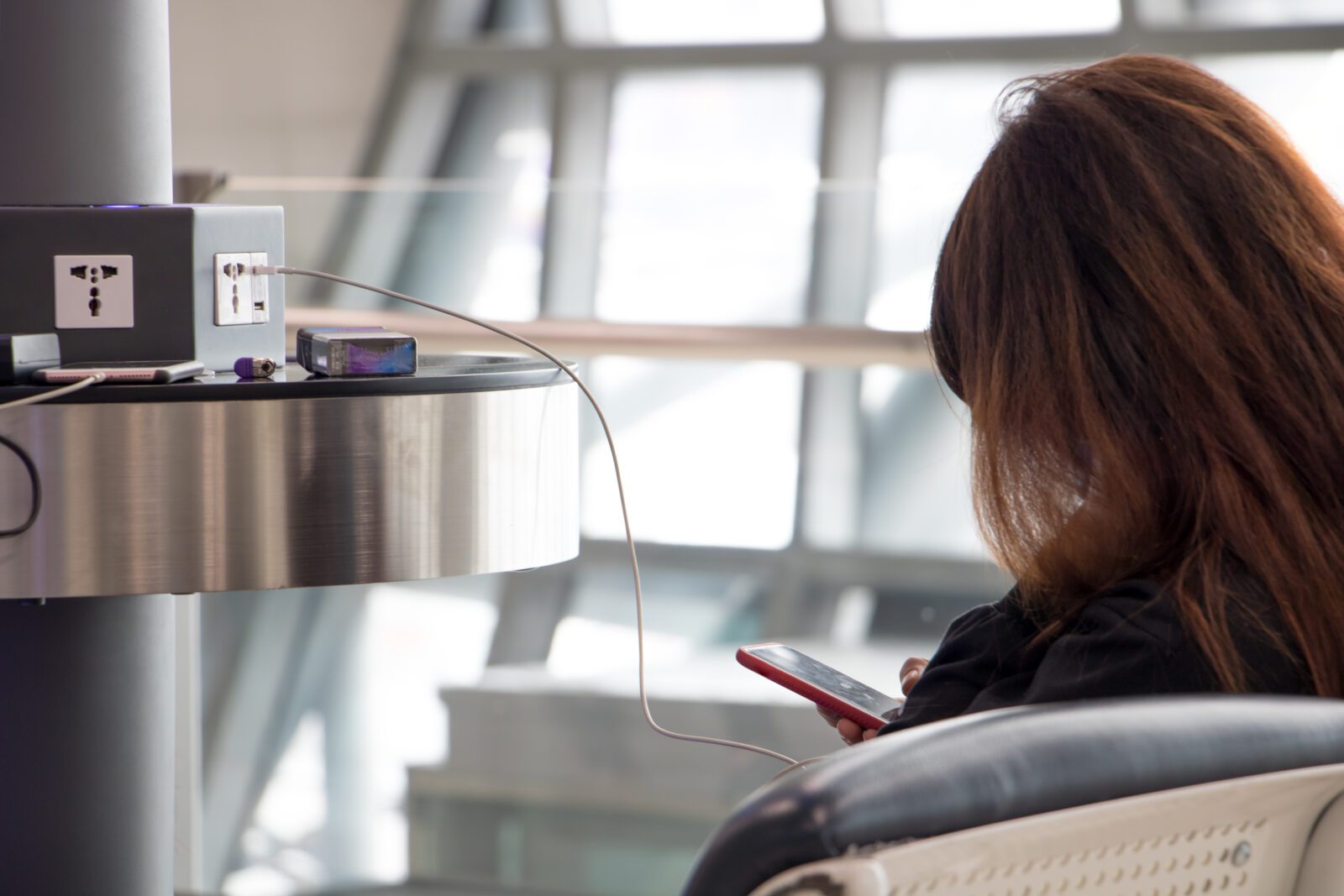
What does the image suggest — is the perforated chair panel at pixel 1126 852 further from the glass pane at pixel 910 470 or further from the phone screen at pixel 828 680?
the glass pane at pixel 910 470

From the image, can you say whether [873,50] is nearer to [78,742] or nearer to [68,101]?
[68,101]

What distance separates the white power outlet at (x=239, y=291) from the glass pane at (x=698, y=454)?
5.70 feet

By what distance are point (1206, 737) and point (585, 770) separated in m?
2.07

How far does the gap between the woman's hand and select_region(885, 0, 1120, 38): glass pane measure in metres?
3.69

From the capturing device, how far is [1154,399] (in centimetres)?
73

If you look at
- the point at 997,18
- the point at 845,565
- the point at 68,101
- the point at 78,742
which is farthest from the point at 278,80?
the point at 78,742

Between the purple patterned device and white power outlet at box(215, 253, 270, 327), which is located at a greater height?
white power outlet at box(215, 253, 270, 327)

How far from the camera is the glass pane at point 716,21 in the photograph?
4.63m

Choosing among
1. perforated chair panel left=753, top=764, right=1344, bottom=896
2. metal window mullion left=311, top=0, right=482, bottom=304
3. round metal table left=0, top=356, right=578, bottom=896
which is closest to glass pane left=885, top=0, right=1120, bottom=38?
metal window mullion left=311, top=0, right=482, bottom=304

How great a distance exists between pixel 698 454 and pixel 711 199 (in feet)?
2.76

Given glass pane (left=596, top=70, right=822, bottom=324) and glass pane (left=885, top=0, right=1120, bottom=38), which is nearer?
glass pane (left=596, top=70, right=822, bottom=324)

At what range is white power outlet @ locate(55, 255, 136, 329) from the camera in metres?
0.92

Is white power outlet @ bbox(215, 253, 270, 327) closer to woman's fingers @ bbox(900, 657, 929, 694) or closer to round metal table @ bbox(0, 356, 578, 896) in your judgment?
round metal table @ bbox(0, 356, 578, 896)

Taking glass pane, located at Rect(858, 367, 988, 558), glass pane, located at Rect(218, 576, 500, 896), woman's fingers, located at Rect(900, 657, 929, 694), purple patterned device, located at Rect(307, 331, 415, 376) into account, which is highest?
purple patterned device, located at Rect(307, 331, 415, 376)
